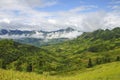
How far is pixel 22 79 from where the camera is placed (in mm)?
13578

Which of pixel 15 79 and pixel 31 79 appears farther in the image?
pixel 31 79

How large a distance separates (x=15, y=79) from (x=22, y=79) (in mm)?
796

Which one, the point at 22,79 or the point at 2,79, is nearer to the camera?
the point at 2,79

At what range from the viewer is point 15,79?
12.8 meters

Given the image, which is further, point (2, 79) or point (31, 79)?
point (31, 79)

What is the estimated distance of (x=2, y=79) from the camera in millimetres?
12141

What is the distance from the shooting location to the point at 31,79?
46.6 feet

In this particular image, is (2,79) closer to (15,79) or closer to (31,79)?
(15,79)

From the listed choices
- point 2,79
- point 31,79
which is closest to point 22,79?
point 31,79

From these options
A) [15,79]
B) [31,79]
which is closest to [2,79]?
[15,79]

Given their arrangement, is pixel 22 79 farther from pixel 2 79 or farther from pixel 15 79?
pixel 2 79

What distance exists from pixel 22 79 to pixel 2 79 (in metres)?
1.63

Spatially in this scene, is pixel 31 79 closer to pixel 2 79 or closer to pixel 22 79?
pixel 22 79

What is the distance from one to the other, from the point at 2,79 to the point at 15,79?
85cm
